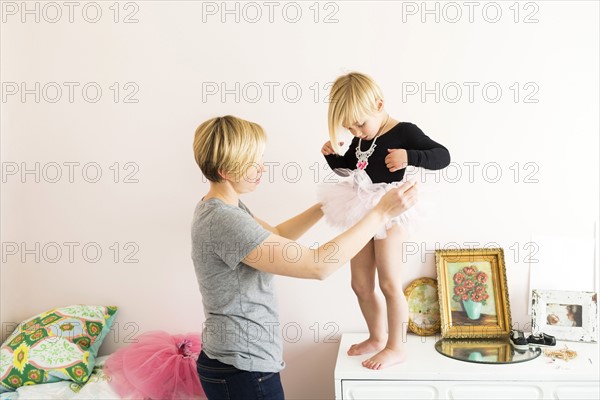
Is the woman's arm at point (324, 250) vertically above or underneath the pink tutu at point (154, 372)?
above

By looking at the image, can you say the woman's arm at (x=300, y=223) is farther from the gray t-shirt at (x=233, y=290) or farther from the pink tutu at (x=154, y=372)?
the pink tutu at (x=154, y=372)

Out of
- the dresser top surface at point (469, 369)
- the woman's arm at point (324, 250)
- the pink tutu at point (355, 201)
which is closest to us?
the woman's arm at point (324, 250)

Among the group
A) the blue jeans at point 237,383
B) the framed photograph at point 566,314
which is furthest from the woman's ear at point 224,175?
the framed photograph at point 566,314

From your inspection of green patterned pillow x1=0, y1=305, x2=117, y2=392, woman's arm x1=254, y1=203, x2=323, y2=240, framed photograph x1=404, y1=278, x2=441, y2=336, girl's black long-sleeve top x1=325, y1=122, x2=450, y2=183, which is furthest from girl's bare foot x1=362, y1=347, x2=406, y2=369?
green patterned pillow x1=0, y1=305, x2=117, y2=392

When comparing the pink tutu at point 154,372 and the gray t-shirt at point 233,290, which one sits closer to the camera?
the gray t-shirt at point 233,290

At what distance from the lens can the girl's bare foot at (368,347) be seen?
2143mm

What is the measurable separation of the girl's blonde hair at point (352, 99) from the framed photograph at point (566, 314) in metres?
1.02

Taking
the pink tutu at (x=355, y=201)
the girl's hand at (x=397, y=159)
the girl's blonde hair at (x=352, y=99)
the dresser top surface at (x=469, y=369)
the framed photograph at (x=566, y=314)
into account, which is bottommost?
the dresser top surface at (x=469, y=369)

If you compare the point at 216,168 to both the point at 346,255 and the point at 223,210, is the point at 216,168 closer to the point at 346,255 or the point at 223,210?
the point at 223,210

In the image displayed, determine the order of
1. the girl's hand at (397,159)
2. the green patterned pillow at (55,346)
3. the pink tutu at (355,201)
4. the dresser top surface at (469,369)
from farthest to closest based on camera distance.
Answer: the green patterned pillow at (55,346)
the dresser top surface at (469,369)
the pink tutu at (355,201)
the girl's hand at (397,159)

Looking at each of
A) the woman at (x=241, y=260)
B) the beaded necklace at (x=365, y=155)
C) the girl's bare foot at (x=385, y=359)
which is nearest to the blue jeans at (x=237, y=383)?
the woman at (x=241, y=260)

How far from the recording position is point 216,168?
1.68 metres

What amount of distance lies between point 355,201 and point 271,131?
0.62 m

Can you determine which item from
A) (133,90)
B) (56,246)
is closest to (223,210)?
(133,90)
